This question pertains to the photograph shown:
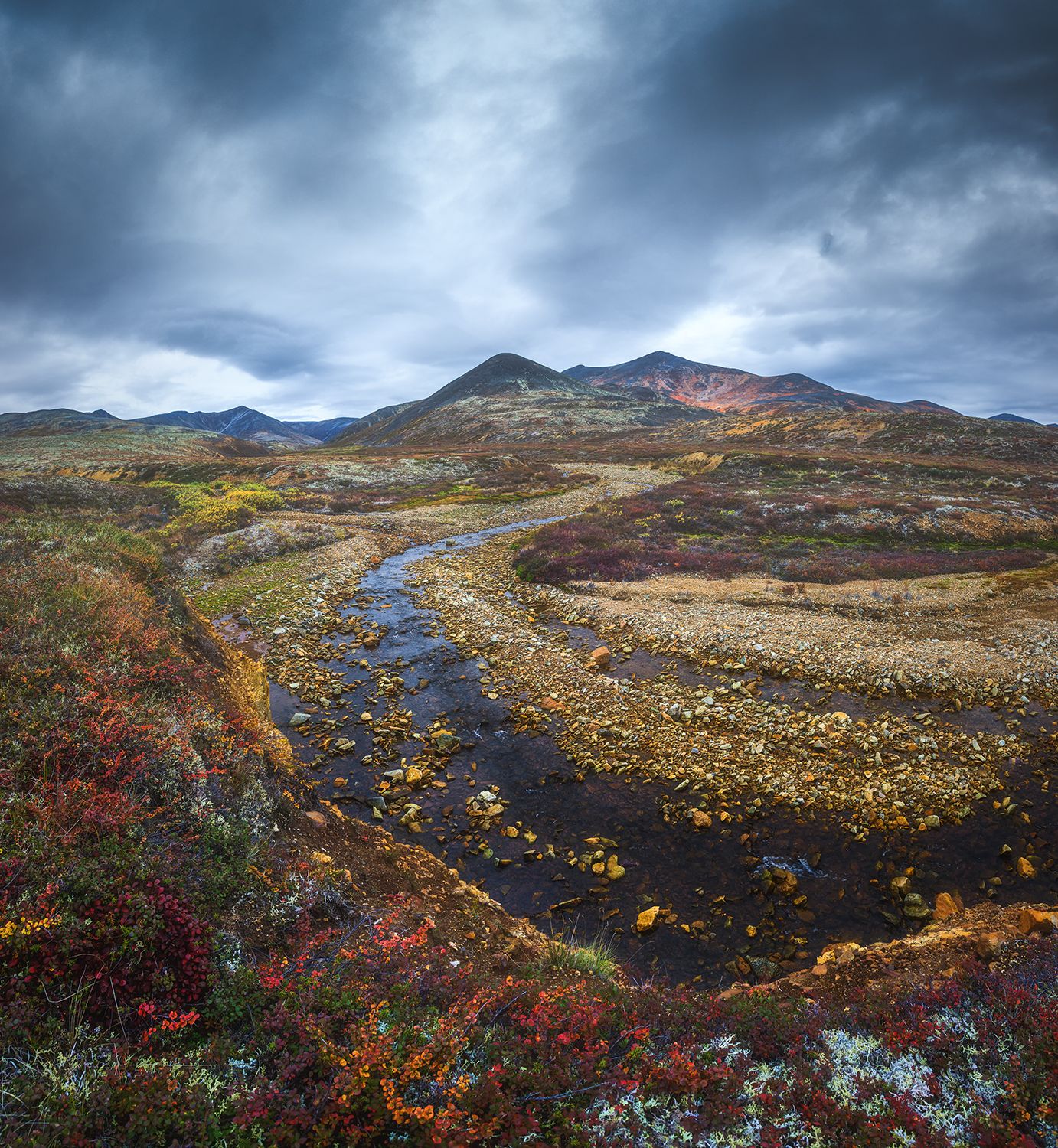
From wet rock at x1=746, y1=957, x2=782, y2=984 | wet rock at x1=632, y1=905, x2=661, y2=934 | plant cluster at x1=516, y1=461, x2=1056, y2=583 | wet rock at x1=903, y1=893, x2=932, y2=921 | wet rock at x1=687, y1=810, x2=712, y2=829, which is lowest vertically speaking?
wet rock at x1=746, y1=957, x2=782, y2=984

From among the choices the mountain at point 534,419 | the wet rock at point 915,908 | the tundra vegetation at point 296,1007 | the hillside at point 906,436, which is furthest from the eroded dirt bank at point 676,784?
the mountain at point 534,419

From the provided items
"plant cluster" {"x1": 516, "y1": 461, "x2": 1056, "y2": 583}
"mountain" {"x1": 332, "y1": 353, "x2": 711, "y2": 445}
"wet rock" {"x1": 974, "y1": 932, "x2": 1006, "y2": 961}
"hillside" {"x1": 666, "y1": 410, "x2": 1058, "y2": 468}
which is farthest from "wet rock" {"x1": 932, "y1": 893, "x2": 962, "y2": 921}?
"mountain" {"x1": 332, "y1": 353, "x2": 711, "y2": 445}

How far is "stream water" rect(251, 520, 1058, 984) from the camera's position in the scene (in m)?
8.05

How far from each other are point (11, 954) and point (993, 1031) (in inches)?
333

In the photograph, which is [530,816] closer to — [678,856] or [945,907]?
[678,856]

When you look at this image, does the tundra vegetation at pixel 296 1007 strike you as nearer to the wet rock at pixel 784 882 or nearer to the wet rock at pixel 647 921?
the wet rock at pixel 647 921

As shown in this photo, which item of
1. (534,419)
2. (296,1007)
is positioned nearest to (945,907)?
(296,1007)

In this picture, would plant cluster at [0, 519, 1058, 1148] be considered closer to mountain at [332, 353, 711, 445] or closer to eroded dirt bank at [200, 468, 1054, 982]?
eroded dirt bank at [200, 468, 1054, 982]

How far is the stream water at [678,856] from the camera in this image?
26.4 ft

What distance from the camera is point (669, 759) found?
38.9ft

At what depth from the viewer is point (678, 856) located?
31.1 ft

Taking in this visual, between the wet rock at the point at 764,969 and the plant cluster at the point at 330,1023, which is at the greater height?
the plant cluster at the point at 330,1023

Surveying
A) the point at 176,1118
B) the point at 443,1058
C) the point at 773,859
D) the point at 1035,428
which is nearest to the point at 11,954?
the point at 176,1118

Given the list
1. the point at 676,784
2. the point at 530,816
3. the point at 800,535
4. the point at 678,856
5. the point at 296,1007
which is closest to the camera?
the point at 296,1007
